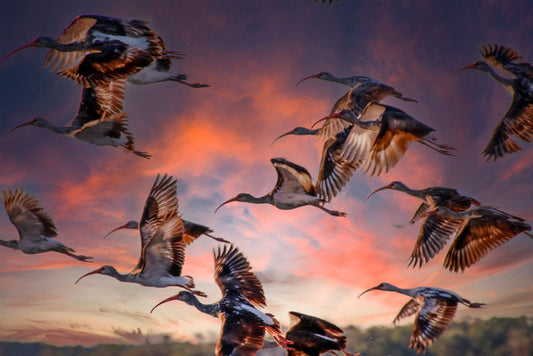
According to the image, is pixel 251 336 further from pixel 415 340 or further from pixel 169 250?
pixel 415 340

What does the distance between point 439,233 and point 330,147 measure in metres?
4.97

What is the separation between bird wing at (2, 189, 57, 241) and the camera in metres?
17.1

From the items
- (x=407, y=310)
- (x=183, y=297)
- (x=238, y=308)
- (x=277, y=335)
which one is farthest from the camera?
(x=407, y=310)

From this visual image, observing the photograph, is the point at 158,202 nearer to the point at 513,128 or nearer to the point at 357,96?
the point at 357,96

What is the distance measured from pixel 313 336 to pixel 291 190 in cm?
549

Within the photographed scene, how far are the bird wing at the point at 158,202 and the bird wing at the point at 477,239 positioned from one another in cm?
864

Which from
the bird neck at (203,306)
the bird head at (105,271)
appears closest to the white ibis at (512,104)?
the bird neck at (203,306)

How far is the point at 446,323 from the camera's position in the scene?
1452cm

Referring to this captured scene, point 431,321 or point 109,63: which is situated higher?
point 109,63

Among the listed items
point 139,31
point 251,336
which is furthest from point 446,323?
point 139,31

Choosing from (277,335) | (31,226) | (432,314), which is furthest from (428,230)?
(31,226)

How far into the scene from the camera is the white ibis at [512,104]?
52.7ft

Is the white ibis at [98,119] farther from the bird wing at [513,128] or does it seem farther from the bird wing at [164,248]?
the bird wing at [513,128]

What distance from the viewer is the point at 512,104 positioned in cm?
1688
